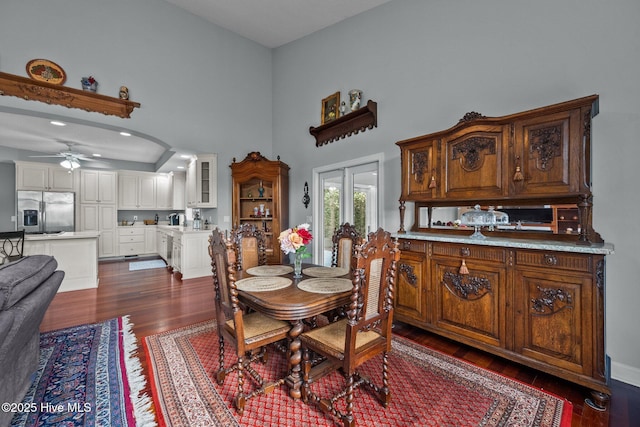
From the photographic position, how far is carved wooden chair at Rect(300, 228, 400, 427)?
1.49 m

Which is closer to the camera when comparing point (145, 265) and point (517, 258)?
point (517, 258)

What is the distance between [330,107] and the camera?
176 inches

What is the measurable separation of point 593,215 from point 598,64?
1211mm

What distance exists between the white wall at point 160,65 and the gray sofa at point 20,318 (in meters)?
3.08

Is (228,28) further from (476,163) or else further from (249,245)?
(476,163)

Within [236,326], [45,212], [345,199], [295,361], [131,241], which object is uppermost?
[345,199]

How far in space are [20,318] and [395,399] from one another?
86.8 inches

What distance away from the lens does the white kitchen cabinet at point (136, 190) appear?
7.48 metres

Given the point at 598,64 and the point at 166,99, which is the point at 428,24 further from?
the point at 166,99

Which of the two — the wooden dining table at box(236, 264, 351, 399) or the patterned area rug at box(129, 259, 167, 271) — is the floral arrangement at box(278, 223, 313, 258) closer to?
the wooden dining table at box(236, 264, 351, 399)

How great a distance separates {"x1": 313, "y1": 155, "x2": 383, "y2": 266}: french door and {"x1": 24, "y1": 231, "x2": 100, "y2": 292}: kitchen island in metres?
3.66

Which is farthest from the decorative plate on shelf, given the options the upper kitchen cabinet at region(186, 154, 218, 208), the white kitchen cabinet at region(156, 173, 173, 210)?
the white kitchen cabinet at region(156, 173, 173, 210)

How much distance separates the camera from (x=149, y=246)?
776cm

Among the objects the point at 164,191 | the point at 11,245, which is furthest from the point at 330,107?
the point at 164,191
